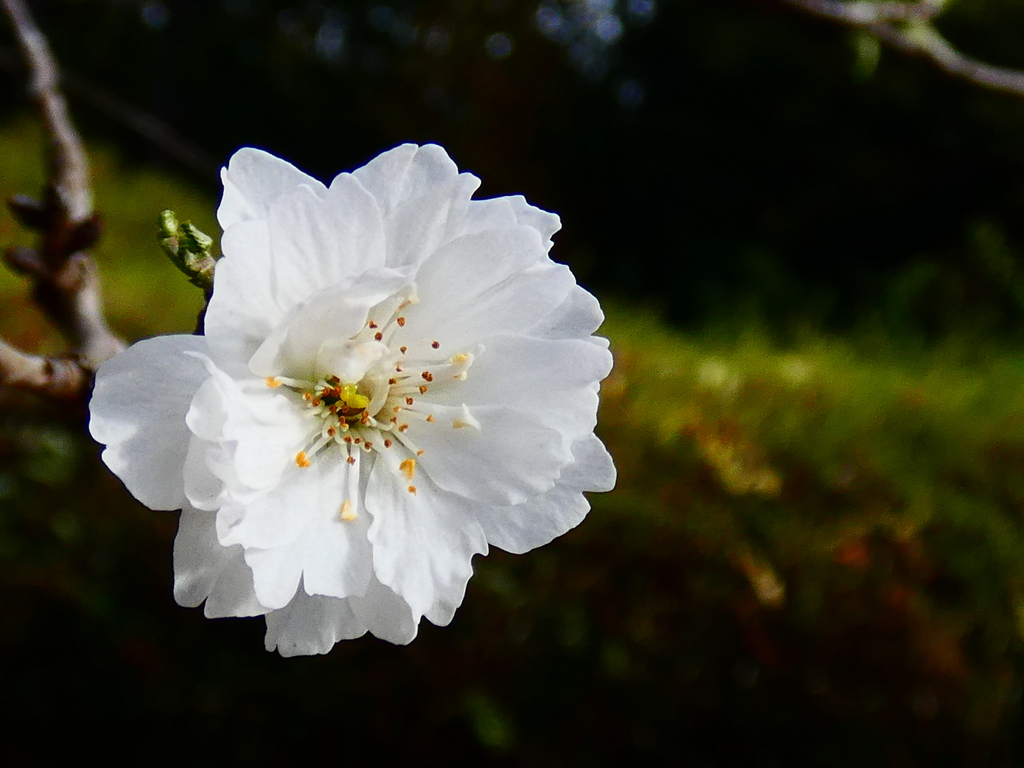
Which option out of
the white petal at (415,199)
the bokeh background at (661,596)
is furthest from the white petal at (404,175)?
the bokeh background at (661,596)

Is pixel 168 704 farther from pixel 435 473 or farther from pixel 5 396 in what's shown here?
pixel 435 473

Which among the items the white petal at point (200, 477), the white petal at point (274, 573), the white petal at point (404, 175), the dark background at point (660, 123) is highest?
the white petal at point (404, 175)

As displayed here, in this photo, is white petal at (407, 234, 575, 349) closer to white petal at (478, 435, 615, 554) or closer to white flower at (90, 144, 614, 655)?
white flower at (90, 144, 614, 655)

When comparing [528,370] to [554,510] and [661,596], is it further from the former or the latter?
[661,596]

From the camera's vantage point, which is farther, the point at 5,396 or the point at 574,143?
the point at 574,143

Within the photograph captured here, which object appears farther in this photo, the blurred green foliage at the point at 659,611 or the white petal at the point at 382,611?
the blurred green foliage at the point at 659,611

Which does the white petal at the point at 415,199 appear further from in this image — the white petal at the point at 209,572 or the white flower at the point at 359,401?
the white petal at the point at 209,572

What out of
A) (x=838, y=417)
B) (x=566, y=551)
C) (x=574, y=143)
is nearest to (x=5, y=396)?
(x=566, y=551)
